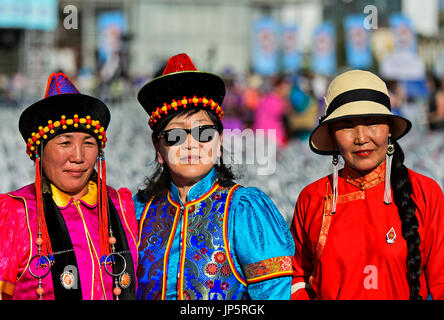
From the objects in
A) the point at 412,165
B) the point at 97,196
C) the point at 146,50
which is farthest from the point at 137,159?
the point at 146,50

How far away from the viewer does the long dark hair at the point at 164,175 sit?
332cm

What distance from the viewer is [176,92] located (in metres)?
3.29

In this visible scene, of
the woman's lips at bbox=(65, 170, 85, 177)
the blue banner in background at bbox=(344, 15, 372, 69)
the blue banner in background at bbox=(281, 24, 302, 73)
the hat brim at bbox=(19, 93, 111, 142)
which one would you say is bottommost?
the woman's lips at bbox=(65, 170, 85, 177)

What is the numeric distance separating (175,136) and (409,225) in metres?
1.14

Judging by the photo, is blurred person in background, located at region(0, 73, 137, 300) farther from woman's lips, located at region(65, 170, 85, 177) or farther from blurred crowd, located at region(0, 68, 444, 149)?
blurred crowd, located at region(0, 68, 444, 149)

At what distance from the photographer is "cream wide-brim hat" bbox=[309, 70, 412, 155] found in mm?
3242

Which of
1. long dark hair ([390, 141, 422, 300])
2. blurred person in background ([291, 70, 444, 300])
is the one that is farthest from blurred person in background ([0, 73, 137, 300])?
long dark hair ([390, 141, 422, 300])

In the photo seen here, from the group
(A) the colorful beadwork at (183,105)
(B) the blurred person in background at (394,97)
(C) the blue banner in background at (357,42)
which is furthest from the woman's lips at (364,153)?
(C) the blue banner in background at (357,42)

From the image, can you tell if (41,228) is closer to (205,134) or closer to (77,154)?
(77,154)

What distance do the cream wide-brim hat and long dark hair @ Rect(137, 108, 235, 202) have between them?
48cm

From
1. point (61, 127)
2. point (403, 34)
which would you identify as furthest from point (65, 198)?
point (403, 34)

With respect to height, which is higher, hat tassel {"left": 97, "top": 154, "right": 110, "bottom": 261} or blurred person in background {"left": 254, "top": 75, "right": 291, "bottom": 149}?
blurred person in background {"left": 254, "top": 75, "right": 291, "bottom": 149}

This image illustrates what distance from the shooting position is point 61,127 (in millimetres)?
3246

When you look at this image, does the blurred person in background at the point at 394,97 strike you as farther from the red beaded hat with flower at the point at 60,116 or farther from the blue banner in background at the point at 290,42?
the blue banner in background at the point at 290,42
